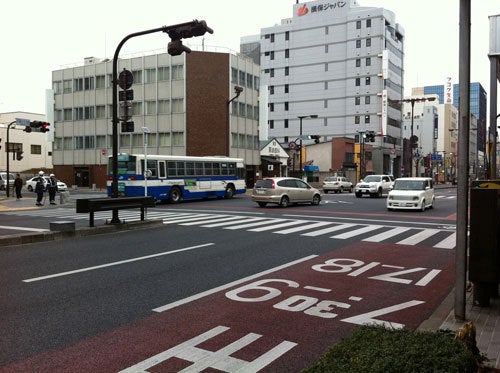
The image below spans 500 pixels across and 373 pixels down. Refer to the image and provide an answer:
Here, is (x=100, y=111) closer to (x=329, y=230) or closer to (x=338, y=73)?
(x=338, y=73)

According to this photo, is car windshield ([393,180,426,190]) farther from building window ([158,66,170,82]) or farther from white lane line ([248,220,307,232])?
building window ([158,66,170,82])

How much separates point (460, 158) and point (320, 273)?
360 centimetres

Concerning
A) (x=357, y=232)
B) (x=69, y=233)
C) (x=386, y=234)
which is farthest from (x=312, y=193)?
(x=69, y=233)

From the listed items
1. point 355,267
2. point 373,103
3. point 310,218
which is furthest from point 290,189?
point 373,103

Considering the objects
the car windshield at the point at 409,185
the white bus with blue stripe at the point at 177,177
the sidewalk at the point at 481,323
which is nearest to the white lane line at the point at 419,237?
the sidewalk at the point at 481,323

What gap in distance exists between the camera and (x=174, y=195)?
94.6ft

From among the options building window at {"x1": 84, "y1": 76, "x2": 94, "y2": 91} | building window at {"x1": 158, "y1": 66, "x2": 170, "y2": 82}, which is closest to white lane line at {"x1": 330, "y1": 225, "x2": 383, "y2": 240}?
building window at {"x1": 158, "y1": 66, "x2": 170, "y2": 82}

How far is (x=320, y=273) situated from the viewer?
26.5ft

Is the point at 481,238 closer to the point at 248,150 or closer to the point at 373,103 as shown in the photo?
the point at 248,150

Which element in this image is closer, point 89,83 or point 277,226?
point 277,226

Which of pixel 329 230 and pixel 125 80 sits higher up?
Result: pixel 125 80

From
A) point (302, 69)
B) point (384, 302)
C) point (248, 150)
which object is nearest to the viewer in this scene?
point (384, 302)

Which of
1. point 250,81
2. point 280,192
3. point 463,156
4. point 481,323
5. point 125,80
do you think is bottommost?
point 481,323

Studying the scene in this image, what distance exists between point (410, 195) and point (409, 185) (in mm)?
1227
